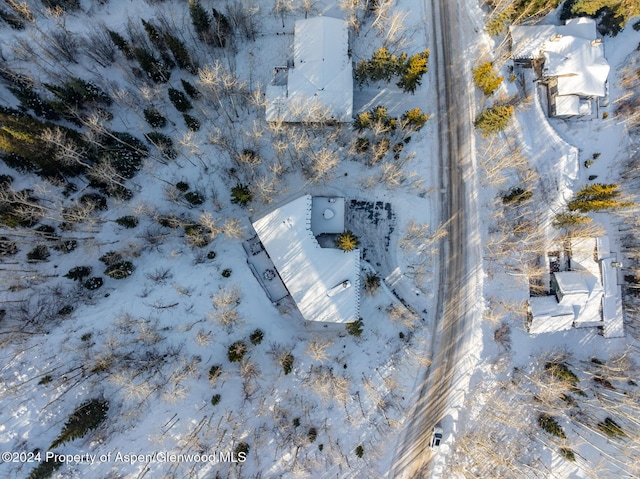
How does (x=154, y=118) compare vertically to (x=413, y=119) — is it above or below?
above

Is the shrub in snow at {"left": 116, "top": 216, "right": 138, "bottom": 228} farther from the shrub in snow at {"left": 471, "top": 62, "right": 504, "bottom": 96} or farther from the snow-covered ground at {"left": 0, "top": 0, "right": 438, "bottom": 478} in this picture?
the shrub in snow at {"left": 471, "top": 62, "right": 504, "bottom": 96}

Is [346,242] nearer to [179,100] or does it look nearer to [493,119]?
[493,119]

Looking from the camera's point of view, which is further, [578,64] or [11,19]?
[578,64]

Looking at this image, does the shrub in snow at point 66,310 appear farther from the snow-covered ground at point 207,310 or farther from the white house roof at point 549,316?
the white house roof at point 549,316

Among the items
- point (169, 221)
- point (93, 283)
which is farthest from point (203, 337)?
point (93, 283)

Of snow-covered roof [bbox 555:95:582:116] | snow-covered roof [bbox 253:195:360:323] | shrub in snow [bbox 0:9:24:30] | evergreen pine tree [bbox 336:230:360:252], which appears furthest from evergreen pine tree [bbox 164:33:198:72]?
snow-covered roof [bbox 555:95:582:116]
